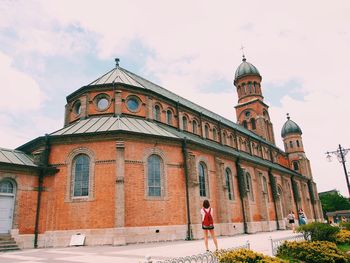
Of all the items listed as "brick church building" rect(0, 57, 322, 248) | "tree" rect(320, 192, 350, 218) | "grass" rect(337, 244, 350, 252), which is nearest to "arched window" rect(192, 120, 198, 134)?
"brick church building" rect(0, 57, 322, 248)

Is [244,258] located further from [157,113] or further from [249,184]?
[249,184]

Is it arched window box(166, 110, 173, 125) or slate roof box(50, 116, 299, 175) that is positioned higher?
arched window box(166, 110, 173, 125)

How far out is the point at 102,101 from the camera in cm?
2277

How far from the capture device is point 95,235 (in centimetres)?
1667

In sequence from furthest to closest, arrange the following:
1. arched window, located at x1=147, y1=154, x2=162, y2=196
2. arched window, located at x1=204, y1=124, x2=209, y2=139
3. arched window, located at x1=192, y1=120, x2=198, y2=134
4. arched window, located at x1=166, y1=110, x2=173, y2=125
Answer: arched window, located at x1=204, y1=124, x2=209, y2=139 → arched window, located at x1=192, y1=120, x2=198, y2=134 → arched window, located at x1=166, y1=110, x2=173, y2=125 → arched window, located at x1=147, y1=154, x2=162, y2=196

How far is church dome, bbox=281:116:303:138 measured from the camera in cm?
5141

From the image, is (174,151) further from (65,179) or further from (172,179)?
(65,179)

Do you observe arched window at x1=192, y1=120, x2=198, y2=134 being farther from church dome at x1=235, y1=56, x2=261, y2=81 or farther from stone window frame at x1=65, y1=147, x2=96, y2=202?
church dome at x1=235, y1=56, x2=261, y2=81

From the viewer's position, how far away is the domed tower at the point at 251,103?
46.0 m

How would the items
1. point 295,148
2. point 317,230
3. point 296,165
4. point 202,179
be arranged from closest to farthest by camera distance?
point 317,230 < point 202,179 < point 296,165 < point 295,148

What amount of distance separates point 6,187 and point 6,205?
1069 mm

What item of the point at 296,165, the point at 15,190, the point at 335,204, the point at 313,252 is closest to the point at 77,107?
the point at 15,190

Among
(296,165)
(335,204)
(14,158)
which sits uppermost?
(296,165)

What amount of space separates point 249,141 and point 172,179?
20480 millimetres
